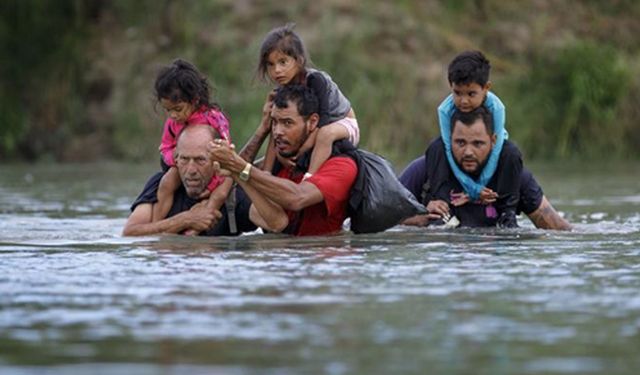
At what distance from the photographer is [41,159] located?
2567 cm

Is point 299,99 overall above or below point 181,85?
below

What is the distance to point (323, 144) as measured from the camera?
10562 millimetres

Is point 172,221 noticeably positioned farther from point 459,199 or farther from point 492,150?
point 492,150

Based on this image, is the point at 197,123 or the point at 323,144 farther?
the point at 197,123

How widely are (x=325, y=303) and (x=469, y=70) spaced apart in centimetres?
422

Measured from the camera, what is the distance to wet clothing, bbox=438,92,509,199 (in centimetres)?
1134

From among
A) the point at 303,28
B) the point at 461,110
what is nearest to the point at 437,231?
the point at 461,110

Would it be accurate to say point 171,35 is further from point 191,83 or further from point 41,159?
point 191,83

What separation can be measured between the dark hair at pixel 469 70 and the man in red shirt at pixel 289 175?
41.7 inches

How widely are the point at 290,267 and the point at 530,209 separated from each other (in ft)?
11.5

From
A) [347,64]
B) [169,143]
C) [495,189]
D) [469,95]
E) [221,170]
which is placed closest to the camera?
[221,170]

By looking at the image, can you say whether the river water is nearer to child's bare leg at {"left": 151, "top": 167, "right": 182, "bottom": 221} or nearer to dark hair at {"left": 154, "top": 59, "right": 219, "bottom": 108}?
child's bare leg at {"left": 151, "top": 167, "right": 182, "bottom": 221}

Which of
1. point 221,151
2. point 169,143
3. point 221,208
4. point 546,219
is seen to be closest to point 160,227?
point 221,208

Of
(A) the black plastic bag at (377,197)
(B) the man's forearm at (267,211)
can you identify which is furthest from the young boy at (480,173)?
(B) the man's forearm at (267,211)
